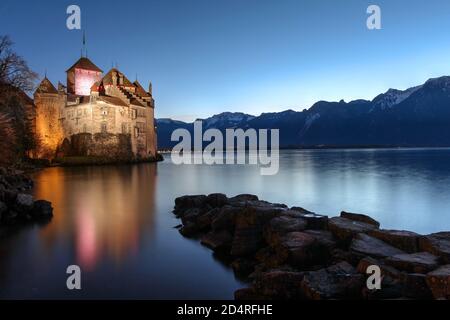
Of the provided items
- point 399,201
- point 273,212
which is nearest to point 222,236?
point 273,212

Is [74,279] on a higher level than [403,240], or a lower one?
lower

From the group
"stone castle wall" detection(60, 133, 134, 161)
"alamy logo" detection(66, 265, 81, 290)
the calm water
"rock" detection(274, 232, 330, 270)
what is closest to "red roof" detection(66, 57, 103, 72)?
"stone castle wall" detection(60, 133, 134, 161)

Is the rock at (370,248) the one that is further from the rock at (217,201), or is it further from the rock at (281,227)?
the rock at (217,201)

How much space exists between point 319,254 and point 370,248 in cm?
120

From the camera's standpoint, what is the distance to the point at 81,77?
6562cm

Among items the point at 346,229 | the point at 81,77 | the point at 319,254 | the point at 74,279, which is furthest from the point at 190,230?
the point at 81,77

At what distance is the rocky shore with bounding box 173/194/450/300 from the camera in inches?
231

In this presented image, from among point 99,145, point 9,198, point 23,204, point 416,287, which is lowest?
point 416,287

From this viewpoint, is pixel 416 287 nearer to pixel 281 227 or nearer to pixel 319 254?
pixel 319 254

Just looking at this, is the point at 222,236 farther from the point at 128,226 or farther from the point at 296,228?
the point at 128,226

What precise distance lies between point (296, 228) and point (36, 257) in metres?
7.80

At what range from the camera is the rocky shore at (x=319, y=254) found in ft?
19.3
